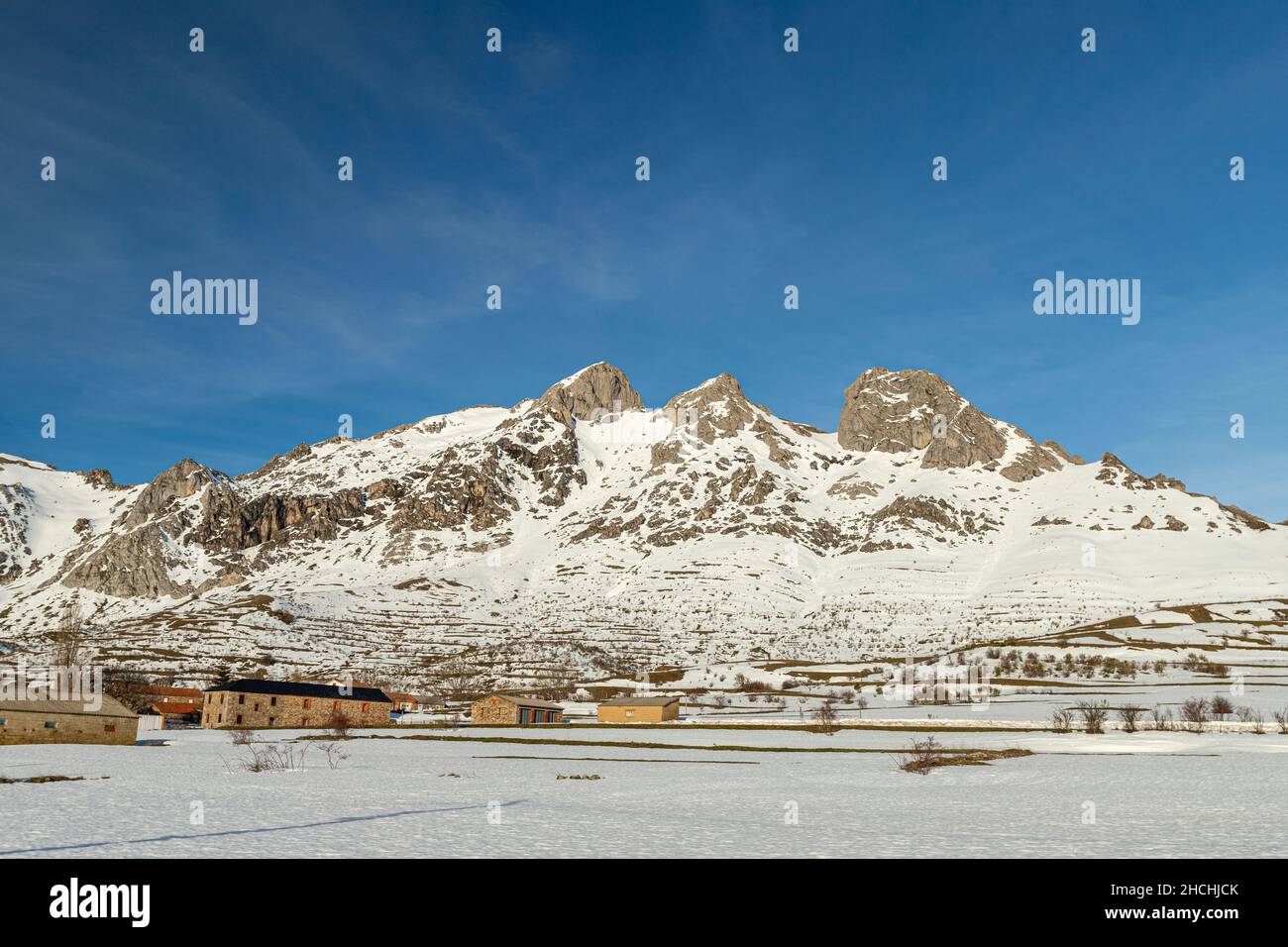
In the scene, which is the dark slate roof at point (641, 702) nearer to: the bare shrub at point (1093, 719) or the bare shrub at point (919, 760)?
the bare shrub at point (1093, 719)

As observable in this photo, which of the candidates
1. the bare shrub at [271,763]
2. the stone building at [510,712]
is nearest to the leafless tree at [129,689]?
the stone building at [510,712]

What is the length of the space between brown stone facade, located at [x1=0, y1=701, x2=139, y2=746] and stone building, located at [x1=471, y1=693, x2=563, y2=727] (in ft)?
114

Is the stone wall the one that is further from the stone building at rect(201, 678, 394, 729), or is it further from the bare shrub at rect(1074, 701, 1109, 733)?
the bare shrub at rect(1074, 701, 1109, 733)

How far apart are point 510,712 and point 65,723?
40173 mm

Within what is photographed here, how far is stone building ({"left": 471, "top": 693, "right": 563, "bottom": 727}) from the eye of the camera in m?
90.4

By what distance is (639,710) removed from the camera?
8988cm

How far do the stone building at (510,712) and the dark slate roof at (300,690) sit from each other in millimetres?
10139

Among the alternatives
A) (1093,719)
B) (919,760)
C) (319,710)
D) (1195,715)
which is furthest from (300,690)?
(1195,715)

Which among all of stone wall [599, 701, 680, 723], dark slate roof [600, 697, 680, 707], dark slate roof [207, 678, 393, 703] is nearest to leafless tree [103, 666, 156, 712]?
dark slate roof [207, 678, 393, 703]

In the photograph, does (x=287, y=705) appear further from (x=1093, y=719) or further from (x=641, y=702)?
(x=1093, y=719)

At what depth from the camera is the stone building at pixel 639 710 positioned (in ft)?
292
